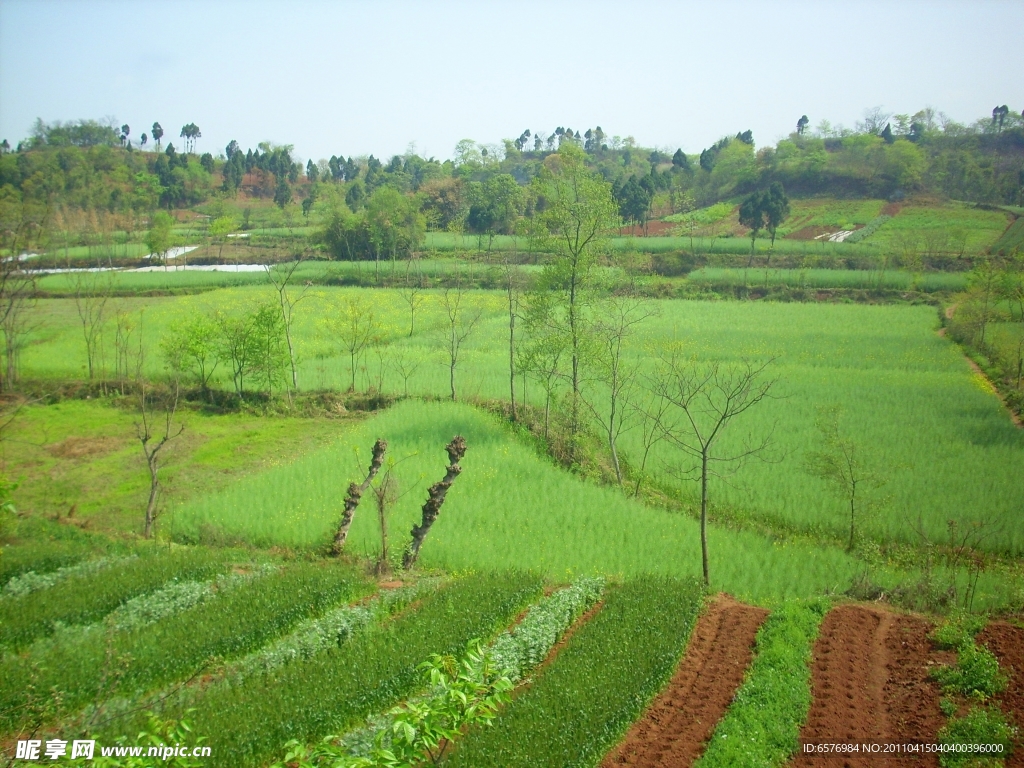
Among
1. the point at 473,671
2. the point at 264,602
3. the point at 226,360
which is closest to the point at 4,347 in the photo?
the point at 226,360

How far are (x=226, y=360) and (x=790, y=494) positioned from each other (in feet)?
61.5

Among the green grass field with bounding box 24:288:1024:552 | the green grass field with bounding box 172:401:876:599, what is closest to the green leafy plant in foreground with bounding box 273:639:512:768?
the green grass field with bounding box 172:401:876:599

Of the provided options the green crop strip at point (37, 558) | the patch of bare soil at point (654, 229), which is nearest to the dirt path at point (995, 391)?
the green crop strip at point (37, 558)

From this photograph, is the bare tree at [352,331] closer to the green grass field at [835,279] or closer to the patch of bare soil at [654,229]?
the green grass field at [835,279]

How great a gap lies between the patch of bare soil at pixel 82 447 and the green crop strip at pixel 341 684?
14.3 meters

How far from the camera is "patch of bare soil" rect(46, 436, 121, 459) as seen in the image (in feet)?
66.7

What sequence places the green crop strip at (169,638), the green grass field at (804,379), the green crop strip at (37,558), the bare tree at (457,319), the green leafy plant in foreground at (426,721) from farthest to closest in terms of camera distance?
the bare tree at (457,319) < the green grass field at (804,379) < the green crop strip at (37,558) < the green crop strip at (169,638) < the green leafy plant in foreground at (426,721)

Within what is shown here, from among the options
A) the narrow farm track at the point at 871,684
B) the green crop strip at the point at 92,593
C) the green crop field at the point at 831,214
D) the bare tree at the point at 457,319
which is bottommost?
the narrow farm track at the point at 871,684

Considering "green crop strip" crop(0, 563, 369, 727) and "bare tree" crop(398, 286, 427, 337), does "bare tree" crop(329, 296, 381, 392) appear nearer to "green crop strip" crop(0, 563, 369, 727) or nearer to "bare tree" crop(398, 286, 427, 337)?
"bare tree" crop(398, 286, 427, 337)

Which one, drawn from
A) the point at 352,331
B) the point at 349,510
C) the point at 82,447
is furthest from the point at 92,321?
the point at 349,510

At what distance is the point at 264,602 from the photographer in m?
10.5

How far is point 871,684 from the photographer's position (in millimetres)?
8789

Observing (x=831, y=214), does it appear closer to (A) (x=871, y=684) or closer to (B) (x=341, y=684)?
(A) (x=871, y=684)

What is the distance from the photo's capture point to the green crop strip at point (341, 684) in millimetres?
7344
